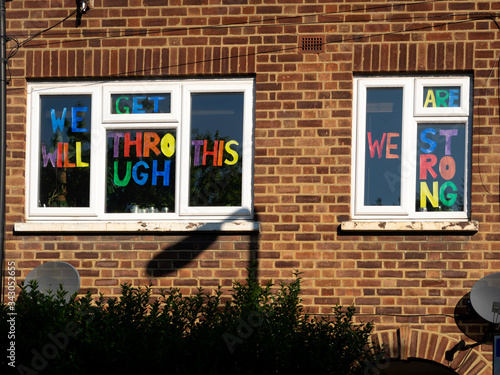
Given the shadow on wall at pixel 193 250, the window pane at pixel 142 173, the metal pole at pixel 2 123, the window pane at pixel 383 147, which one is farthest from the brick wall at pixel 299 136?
the window pane at pixel 142 173

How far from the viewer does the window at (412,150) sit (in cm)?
714

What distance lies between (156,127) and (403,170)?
2.45 m

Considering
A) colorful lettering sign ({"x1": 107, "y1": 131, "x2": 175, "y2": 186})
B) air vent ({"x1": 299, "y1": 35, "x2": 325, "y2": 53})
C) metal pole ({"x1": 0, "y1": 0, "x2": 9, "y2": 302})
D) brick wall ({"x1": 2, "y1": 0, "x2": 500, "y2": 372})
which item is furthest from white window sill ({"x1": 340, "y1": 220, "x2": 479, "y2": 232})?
metal pole ({"x1": 0, "y1": 0, "x2": 9, "y2": 302})

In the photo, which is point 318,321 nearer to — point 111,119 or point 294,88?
point 294,88

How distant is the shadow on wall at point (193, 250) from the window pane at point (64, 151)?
3.21ft

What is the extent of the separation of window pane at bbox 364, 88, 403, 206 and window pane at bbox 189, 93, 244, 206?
125 cm

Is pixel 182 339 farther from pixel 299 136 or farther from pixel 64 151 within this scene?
pixel 64 151

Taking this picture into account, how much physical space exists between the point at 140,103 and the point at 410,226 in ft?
9.51

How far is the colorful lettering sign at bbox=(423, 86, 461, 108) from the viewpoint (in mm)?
7195

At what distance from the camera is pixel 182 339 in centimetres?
598

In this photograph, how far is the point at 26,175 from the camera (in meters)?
7.48

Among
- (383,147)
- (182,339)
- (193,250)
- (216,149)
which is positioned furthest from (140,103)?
(182,339)

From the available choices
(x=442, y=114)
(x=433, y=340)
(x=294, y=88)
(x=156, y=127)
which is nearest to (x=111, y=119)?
(x=156, y=127)

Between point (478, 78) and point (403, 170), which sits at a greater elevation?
point (478, 78)
